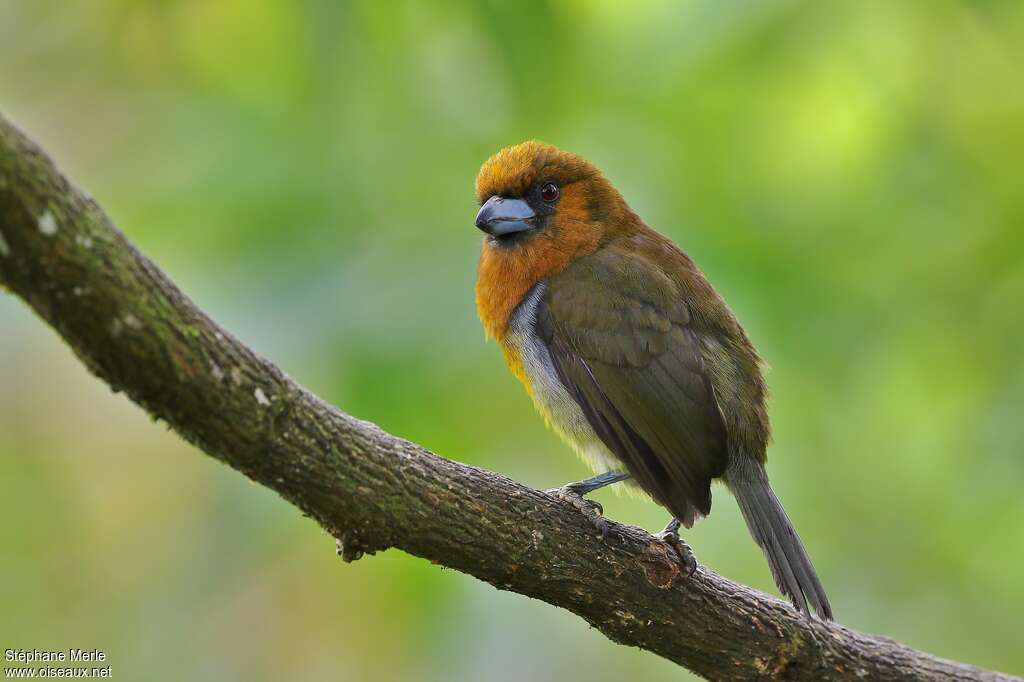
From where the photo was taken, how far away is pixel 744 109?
455cm

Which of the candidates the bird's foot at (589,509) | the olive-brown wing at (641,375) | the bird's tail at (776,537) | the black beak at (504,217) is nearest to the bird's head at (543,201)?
the black beak at (504,217)

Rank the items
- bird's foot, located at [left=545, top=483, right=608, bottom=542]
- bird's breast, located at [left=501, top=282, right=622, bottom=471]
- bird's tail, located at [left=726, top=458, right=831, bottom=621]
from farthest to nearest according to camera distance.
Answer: bird's breast, located at [left=501, top=282, right=622, bottom=471] < bird's tail, located at [left=726, top=458, right=831, bottom=621] < bird's foot, located at [left=545, top=483, right=608, bottom=542]

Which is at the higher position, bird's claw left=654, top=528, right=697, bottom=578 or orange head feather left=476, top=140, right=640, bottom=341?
orange head feather left=476, top=140, right=640, bottom=341

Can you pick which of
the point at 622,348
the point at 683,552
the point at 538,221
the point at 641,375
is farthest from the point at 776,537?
the point at 538,221

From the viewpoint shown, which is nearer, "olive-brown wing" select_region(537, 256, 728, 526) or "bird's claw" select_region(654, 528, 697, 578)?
"bird's claw" select_region(654, 528, 697, 578)

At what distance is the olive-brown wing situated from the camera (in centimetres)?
338

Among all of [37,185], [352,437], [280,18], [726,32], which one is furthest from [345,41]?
[37,185]

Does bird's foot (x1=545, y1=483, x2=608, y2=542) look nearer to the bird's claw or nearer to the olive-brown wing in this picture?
the bird's claw

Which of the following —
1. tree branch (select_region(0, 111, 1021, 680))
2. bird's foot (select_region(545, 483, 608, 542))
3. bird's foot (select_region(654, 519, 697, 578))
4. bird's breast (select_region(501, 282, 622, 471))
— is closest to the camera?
tree branch (select_region(0, 111, 1021, 680))

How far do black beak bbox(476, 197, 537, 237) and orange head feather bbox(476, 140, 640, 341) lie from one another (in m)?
0.03

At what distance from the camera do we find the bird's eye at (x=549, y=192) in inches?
162

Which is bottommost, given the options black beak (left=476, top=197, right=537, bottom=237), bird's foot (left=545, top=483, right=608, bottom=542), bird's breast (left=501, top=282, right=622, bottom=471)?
bird's foot (left=545, top=483, right=608, bottom=542)

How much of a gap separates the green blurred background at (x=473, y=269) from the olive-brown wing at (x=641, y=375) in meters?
0.44

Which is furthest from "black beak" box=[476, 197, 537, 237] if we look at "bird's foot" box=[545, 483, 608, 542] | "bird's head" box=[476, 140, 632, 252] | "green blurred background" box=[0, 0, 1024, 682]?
"bird's foot" box=[545, 483, 608, 542]
